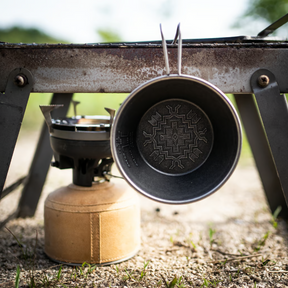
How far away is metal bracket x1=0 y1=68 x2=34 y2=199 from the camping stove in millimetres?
146

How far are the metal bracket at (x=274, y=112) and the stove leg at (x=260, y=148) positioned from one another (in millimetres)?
715

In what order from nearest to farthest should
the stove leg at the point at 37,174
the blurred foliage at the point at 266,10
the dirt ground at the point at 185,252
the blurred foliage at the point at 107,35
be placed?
the dirt ground at the point at 185,252
the stove leg at the point at 37,174
the blurred foliage at the point at 266,10
the blurred foliage at the point at 107,35

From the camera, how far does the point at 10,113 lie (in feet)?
5.43

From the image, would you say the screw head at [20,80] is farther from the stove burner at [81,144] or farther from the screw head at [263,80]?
the screw head at [263,80]

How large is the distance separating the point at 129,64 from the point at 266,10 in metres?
5.74

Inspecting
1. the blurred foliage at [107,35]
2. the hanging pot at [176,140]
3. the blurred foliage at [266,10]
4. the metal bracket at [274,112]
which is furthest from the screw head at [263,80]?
the blurred foliage at [107,35]

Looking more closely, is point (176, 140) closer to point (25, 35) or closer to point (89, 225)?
point (89, 225)

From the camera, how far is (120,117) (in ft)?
4.58

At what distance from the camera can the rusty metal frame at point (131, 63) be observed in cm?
162

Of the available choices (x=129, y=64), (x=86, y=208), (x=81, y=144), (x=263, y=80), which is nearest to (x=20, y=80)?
(x=81, y=144)

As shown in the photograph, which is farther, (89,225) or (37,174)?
(37,174)

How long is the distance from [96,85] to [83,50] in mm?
194

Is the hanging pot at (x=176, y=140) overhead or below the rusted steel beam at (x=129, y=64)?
below

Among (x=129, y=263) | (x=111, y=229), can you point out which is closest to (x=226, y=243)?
(x=129, y=263)
